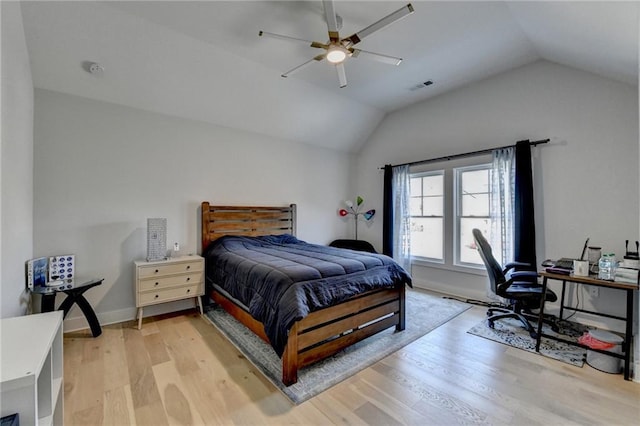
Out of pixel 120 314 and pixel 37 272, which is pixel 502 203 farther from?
pixel 37 272

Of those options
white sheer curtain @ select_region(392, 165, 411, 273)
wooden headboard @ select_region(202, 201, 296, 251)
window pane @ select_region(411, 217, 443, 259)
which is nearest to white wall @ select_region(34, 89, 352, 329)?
wooden headboard @ select_region(202, 201, 296, 251)

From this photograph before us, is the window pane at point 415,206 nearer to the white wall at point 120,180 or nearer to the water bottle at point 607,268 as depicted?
the water bottle at point 607,268

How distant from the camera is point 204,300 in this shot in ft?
12.1

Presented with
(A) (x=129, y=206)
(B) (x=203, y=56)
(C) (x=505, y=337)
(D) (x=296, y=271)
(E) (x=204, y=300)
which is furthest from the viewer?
(E) (x=204, y=300)

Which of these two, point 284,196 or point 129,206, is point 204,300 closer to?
point 129,206

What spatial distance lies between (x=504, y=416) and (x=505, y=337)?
128cm

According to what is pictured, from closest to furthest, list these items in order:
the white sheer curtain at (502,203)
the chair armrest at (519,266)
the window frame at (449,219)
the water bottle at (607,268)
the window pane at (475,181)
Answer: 1. the water bottle at (607,268)
2. the chair armrest at (519,266)
3. the white sheer curtain at (502,203)
4. the window pane at (475,181)
5. the window frame at (449,219)

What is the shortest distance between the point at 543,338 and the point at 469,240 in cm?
167

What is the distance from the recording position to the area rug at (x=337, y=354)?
Answer: 6.66ft

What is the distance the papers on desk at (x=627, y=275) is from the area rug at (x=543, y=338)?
29.6 inches

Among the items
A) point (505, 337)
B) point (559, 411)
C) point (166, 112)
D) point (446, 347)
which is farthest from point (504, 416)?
point (166, 112)

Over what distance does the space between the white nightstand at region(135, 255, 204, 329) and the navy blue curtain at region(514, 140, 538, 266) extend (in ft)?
→ 13.1

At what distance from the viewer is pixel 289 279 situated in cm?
216

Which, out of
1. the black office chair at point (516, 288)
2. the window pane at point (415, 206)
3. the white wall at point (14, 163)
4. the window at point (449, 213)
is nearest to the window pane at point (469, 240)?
the window at point (449, 213)
